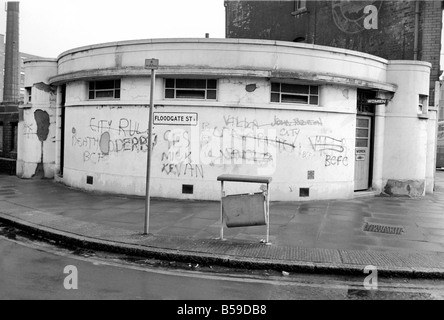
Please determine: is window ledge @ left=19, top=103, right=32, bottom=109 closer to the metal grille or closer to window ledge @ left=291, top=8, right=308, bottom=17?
the metal grille

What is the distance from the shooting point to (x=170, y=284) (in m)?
5.55

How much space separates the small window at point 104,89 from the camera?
12.5 metres

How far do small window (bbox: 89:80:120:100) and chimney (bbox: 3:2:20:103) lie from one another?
74.1ft

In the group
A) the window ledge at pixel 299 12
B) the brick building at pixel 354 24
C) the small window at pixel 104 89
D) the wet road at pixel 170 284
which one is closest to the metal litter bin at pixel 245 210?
the wet road at pixel 170 284

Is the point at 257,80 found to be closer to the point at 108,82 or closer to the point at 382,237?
the point at 108,82

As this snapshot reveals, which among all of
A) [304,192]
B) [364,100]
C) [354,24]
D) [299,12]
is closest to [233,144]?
[304,192]

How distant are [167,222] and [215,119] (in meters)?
3.70

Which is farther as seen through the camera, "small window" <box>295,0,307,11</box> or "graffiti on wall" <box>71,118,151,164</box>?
"small window" <box>295,0,307,11</box>

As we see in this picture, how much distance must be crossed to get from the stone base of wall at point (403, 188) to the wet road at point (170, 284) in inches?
323

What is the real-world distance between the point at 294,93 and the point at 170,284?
7790 millimetres

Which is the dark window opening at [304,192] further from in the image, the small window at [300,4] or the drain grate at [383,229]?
the small window at [300,4]

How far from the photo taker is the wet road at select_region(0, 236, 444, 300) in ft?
16.8

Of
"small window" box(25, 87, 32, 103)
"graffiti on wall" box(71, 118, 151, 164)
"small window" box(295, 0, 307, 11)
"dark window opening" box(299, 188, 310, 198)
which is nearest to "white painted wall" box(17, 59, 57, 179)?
"small window" box(25, 87, 32, 103)

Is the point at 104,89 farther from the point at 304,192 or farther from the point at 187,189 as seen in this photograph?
the point at 304,192
